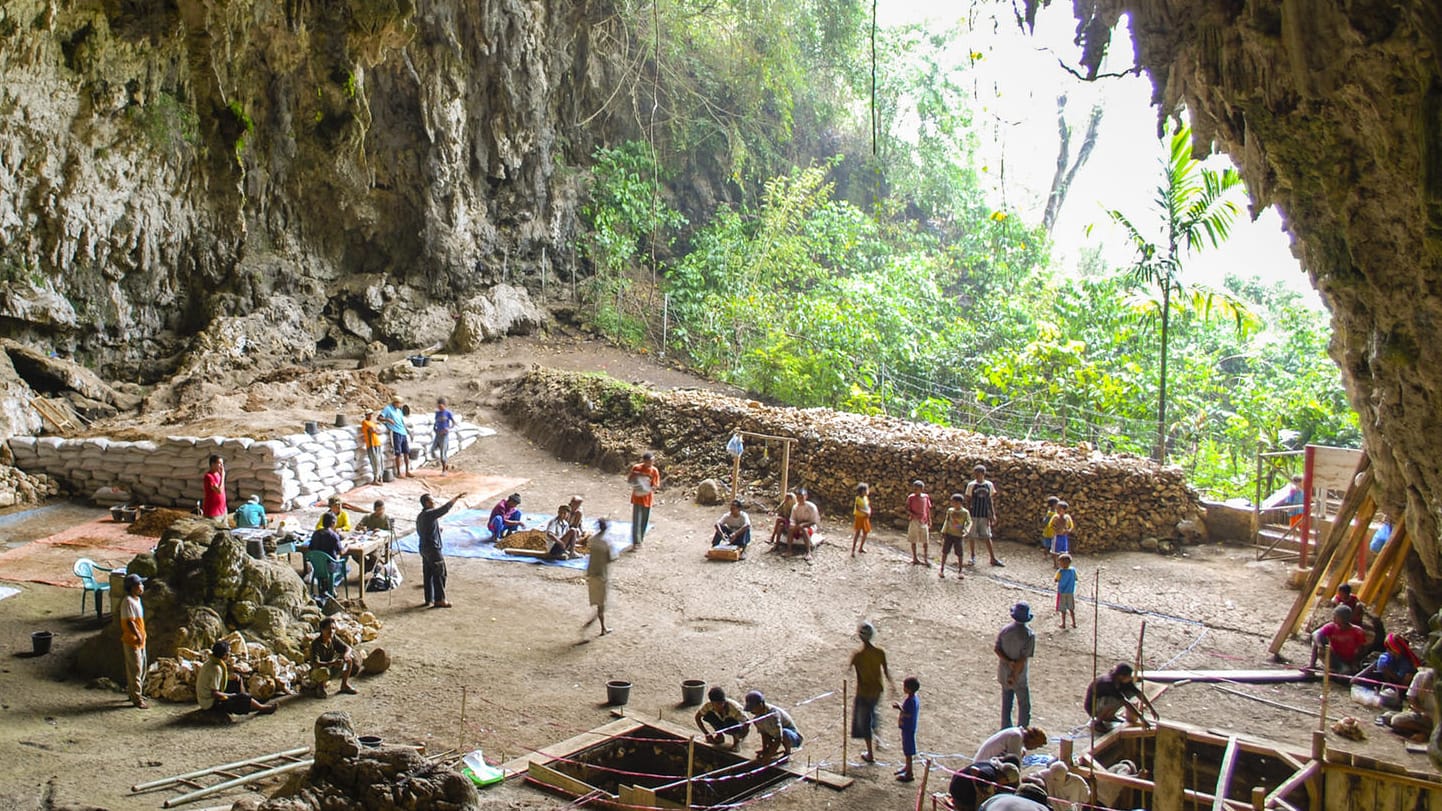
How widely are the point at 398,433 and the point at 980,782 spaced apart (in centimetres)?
1227

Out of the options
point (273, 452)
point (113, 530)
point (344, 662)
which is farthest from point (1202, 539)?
point (113, 530)

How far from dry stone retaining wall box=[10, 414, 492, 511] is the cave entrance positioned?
814cm

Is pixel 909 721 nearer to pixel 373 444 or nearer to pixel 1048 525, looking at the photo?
pixel 1048 525

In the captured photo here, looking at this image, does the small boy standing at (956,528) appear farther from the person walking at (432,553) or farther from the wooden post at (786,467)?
the person walking at (432,553)

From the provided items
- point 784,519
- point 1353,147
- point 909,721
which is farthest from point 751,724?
point 784,519

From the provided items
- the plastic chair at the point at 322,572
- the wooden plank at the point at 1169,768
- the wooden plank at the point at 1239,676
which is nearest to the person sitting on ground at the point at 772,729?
the wooden plank at the point at 1169,768

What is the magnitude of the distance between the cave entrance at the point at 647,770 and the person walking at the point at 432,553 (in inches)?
151

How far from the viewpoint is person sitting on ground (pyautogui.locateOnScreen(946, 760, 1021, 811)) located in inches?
247

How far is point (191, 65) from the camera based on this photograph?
59.7 ft

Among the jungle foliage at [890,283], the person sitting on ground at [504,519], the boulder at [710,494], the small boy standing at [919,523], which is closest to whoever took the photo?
the small boy standing at [919,523]

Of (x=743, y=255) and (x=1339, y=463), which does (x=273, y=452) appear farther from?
(x=743, y=255)

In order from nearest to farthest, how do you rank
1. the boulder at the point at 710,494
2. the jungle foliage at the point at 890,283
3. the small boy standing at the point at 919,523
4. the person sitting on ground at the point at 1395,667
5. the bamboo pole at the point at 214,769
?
1. the bamboo pole at the point at 214,769
2. the person sitting on ground at the point at 1395,667
3. the small boy standing at the point at 919,523
4. the boulder at the point at 710,494
5. the jungle foliage at the point at 890,283

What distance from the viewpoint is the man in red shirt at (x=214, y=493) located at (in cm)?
1318

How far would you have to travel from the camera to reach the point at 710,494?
16.2 meters
